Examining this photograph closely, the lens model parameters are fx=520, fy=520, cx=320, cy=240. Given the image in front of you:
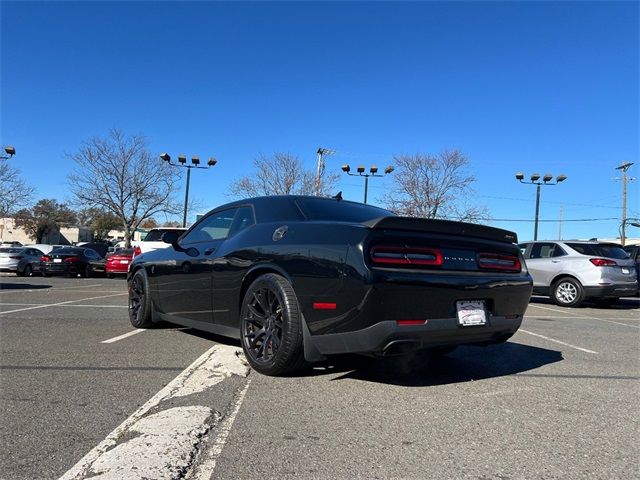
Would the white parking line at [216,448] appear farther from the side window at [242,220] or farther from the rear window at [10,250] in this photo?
the rear window at [10,250]

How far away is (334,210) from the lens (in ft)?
15.8

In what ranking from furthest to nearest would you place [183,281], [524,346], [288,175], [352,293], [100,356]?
[288,175]
[524,346]
[183,281]
[100,356]
[352,293]

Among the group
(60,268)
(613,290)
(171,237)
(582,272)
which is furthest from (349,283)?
(60,268)

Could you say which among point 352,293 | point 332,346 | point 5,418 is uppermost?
point 352,293

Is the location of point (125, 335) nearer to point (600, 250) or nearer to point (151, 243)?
point (151, 243)

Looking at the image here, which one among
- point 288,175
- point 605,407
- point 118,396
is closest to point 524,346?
point 605,407

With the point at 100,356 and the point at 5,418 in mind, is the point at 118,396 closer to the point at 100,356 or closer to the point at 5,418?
the point at 5,418

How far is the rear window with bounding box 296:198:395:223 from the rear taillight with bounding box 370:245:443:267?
0.59m

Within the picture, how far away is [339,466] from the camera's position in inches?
106

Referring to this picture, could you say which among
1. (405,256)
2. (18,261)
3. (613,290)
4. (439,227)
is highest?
(439,227)

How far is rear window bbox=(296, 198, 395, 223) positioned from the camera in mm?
4547

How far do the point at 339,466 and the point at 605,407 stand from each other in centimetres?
226

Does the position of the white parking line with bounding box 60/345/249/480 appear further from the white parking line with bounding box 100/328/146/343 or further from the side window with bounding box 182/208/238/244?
the white parking line with bounding box 100/328/146/343

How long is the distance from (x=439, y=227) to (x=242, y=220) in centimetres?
201
